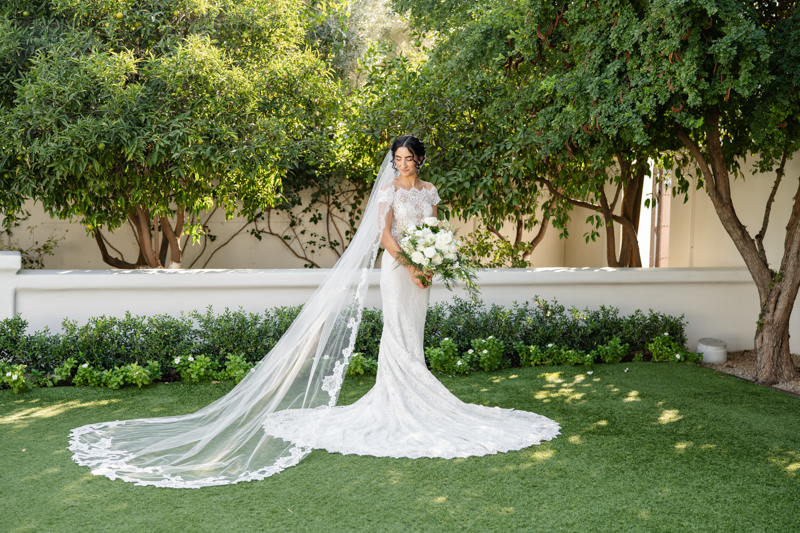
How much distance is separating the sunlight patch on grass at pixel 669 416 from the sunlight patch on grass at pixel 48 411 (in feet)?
13.5

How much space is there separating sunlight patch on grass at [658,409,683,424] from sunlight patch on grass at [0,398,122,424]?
4130 mm

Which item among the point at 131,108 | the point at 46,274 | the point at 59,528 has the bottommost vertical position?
the point at 59,528

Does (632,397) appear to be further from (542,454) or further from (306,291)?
(306,291)

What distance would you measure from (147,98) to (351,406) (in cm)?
336

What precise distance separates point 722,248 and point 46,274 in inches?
288

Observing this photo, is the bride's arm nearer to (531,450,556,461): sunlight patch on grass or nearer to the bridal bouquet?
the bridal bouquet

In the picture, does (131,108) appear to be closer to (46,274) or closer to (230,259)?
(46,274)

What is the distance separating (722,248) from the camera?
304 inches

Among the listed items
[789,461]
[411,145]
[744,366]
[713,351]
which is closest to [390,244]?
[411,145]

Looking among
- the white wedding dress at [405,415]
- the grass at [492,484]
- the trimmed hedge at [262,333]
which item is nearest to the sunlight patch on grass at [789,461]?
the grass at [492,484]

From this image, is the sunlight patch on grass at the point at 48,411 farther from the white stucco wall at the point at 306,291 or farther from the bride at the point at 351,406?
the white stucco wall at the point at 306,291

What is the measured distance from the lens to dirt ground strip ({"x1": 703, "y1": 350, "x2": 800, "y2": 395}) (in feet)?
18.7

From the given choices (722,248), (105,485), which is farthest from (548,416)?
(722,248)

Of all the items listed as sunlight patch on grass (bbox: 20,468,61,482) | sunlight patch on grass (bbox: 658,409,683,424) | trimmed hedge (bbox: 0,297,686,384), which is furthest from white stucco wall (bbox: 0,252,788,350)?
sunlight patch on grass (bbox: 20,468,61,482)
